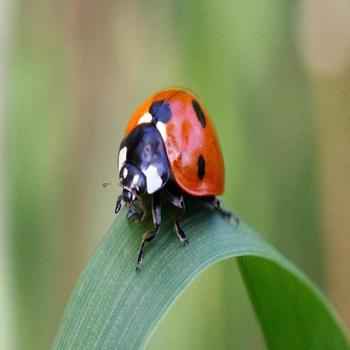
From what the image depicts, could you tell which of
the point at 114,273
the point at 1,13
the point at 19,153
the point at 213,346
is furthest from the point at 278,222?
the point at 114,273

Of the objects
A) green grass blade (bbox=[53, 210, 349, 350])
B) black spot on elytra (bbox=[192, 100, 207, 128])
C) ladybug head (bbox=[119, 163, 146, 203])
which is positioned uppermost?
black spot on elytra (bbox=[192, 100, 207, 128])

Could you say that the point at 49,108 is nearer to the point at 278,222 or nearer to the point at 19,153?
the point at 19,153

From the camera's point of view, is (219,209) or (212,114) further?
(212,114)

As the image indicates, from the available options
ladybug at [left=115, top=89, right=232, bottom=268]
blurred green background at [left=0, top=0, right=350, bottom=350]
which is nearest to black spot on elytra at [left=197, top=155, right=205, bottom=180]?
ladybug at [left=115, top=89, right=232, bottom=268]

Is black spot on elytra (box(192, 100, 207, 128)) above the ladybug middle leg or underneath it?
above

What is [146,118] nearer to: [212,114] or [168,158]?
[168,158]

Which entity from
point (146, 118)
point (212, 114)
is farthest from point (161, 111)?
point (212, 114)

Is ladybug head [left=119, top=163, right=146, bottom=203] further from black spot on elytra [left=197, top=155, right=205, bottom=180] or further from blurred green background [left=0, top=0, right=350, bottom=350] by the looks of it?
blurred green background [left=0, top=0, right=350, bottom=350]
